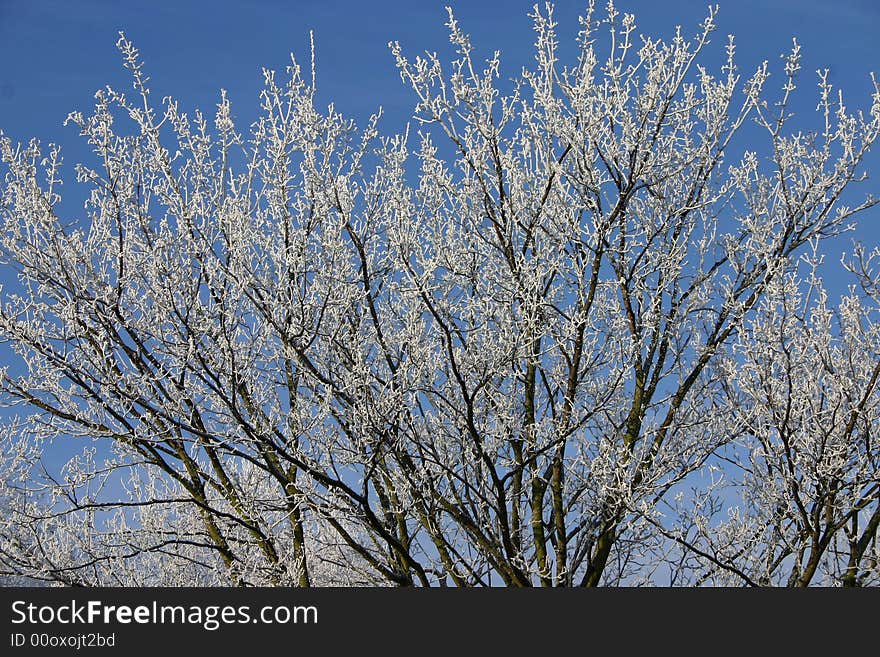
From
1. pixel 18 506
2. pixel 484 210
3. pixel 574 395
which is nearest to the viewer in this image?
pixel 574 395

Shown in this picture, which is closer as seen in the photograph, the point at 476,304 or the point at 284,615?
the point at 284,615

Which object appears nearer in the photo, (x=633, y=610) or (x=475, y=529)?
(x=633, y=610)

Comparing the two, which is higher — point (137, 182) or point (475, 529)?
point (137, 182)

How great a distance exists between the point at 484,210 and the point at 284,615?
378 cm

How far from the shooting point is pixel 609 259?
7.65m

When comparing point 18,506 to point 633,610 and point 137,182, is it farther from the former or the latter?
point 633,610

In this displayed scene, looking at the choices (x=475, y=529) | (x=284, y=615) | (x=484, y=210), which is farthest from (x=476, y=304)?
(x=284, y=615)

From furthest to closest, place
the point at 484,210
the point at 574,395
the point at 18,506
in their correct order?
the point at 18,506, the point at 484,210, the point at 574,395

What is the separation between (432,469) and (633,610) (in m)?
2.04

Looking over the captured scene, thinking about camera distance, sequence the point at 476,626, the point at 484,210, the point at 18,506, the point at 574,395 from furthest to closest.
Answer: the point at 18,506 < the point at 484,210 < the point at 574,395 < the point at 476,626

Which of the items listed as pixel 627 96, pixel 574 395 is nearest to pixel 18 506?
pixel 574 395

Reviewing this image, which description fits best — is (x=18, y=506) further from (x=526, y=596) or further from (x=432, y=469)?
(x=526, y=596)

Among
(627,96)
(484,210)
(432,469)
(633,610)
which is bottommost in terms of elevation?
(633,610)

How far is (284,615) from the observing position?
6.25 m
